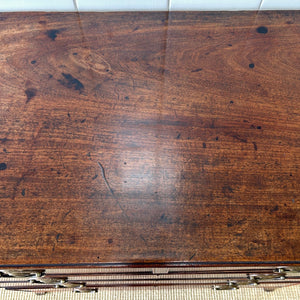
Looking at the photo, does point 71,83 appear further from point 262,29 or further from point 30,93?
point 262,29


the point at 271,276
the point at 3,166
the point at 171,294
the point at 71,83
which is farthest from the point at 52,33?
the point at 171,294

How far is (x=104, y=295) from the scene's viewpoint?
3.43ft

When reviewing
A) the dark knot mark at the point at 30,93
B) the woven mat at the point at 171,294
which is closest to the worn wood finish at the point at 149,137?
the dark knot mark at the point at 30,93

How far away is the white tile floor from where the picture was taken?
26.7 inches

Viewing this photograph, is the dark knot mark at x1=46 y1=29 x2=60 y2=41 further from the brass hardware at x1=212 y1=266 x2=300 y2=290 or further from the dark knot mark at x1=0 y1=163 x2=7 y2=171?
the brass hardware at x1=212 y1=266 x2=300 y2=290

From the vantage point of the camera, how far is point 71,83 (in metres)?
0.61

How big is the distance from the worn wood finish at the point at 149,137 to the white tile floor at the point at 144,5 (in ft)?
0.06

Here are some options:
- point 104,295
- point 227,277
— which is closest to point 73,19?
point 227,277

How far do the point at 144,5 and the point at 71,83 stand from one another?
0.27m

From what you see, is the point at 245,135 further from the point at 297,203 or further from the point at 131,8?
the point at 131,8

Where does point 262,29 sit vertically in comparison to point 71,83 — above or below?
above

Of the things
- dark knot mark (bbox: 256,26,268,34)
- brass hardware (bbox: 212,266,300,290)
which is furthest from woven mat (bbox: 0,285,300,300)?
dark knot mark (bbox: 256,26,268,34)

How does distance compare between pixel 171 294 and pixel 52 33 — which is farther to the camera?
pixel 171 294

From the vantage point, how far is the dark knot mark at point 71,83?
608mm
